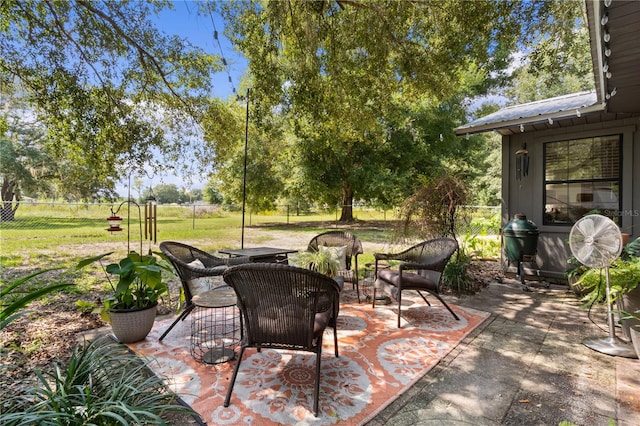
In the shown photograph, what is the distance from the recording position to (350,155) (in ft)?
50.1

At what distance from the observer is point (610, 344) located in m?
2.82

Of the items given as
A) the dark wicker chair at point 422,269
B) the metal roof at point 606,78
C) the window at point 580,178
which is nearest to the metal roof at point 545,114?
the metal roof at point 606,78

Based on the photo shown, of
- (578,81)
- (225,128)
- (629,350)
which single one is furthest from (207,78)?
(578,81)

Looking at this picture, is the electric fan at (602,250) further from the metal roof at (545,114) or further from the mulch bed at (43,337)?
the mulch bed at (43,337)

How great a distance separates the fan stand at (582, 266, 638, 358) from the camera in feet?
8.90

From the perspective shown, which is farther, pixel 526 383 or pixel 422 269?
pixel 422 269

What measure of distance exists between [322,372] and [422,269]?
176 cm

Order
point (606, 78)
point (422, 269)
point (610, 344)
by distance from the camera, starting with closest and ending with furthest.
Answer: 1. point (610, 344)
2. point (606, 78)
3. point (422, 269)

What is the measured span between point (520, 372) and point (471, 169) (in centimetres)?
1518

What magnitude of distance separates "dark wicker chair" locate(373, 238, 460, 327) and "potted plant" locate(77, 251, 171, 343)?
93.4 inches

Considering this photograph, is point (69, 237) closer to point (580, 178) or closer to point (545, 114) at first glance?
point (545, 114)

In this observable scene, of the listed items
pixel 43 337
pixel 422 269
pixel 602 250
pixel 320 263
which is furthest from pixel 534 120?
pixel 43 337

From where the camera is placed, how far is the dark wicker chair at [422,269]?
3539 millimetres

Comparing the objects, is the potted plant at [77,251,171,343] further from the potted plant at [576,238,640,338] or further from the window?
the window
